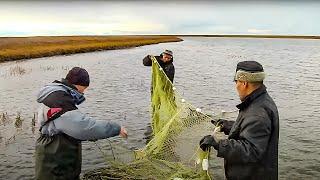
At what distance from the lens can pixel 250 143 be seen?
3.38 metres

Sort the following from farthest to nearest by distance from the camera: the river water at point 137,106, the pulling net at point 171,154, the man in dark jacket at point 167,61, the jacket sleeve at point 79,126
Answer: the man in dark jacket at point 167,61 → the river water at point 137,106 → the pulling net at point 171,154 → the jacket sleeve at point 79,126

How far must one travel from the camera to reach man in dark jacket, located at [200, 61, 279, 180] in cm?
339

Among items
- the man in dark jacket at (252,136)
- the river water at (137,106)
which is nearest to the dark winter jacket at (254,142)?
the man in dark jacket at (252,136)

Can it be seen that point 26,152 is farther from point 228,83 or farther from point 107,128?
point 228,83

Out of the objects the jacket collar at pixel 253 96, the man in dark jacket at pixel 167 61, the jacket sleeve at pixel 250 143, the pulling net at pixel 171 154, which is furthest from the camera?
the man in dark jacket at pixel 167 61

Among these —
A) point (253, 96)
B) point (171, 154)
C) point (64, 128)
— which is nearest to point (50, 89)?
point (64, 128)

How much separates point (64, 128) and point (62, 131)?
5cm

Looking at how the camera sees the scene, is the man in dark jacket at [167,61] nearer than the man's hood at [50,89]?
No

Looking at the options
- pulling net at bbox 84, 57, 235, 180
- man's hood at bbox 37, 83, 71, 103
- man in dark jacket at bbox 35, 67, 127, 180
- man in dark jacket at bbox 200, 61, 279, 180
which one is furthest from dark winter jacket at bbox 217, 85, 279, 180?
pulling net at bbox 84, 57, 235, 180

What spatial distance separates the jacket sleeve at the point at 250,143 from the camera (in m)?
3.36

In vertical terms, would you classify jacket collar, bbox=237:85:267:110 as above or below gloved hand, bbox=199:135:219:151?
above

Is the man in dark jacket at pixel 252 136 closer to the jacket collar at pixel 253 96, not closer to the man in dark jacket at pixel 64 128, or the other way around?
the jacket collar at pixel 253 96

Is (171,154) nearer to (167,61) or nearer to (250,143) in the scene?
(250,143)

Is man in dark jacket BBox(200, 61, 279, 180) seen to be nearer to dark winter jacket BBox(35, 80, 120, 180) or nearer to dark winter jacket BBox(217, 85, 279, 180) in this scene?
dark winter jacket BBox(217, 85, 279, 180)
